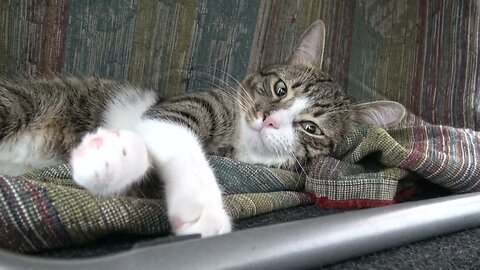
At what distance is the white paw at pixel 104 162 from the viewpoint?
0.82 meters

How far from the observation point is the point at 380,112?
154 cm

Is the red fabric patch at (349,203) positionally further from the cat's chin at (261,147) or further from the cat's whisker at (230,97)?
the cat's whisker at (230,97)

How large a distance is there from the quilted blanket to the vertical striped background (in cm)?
40

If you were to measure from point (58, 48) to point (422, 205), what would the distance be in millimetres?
1173

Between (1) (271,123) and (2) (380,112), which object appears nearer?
(1) (271,123)

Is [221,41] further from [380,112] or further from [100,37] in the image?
[380,112]

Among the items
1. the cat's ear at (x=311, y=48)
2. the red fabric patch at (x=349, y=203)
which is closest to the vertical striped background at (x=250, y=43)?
the cat's ear at (x=311, y=48)

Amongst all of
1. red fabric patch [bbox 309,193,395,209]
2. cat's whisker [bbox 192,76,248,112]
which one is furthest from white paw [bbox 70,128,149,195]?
cat's whisker [bbox 192,76,248,112]

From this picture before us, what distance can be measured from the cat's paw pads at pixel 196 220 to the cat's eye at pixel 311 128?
23.2 inches

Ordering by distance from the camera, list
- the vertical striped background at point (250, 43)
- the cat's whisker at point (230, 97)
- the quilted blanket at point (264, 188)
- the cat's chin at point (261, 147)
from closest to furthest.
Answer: the quilted blanket at point (264, 188), the cat's chin at point (261, 147), the cat's whisker at point (230, 97), the vertical striped background at point (250, 43)

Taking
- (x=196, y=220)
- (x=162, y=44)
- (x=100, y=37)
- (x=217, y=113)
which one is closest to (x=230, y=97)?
(x=217, y=113)

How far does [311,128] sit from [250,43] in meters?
0.50

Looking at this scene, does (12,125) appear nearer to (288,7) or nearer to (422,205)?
(422,205)

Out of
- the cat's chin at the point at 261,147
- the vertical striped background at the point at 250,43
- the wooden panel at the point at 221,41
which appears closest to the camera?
the cat's chin at the point at 261,147
